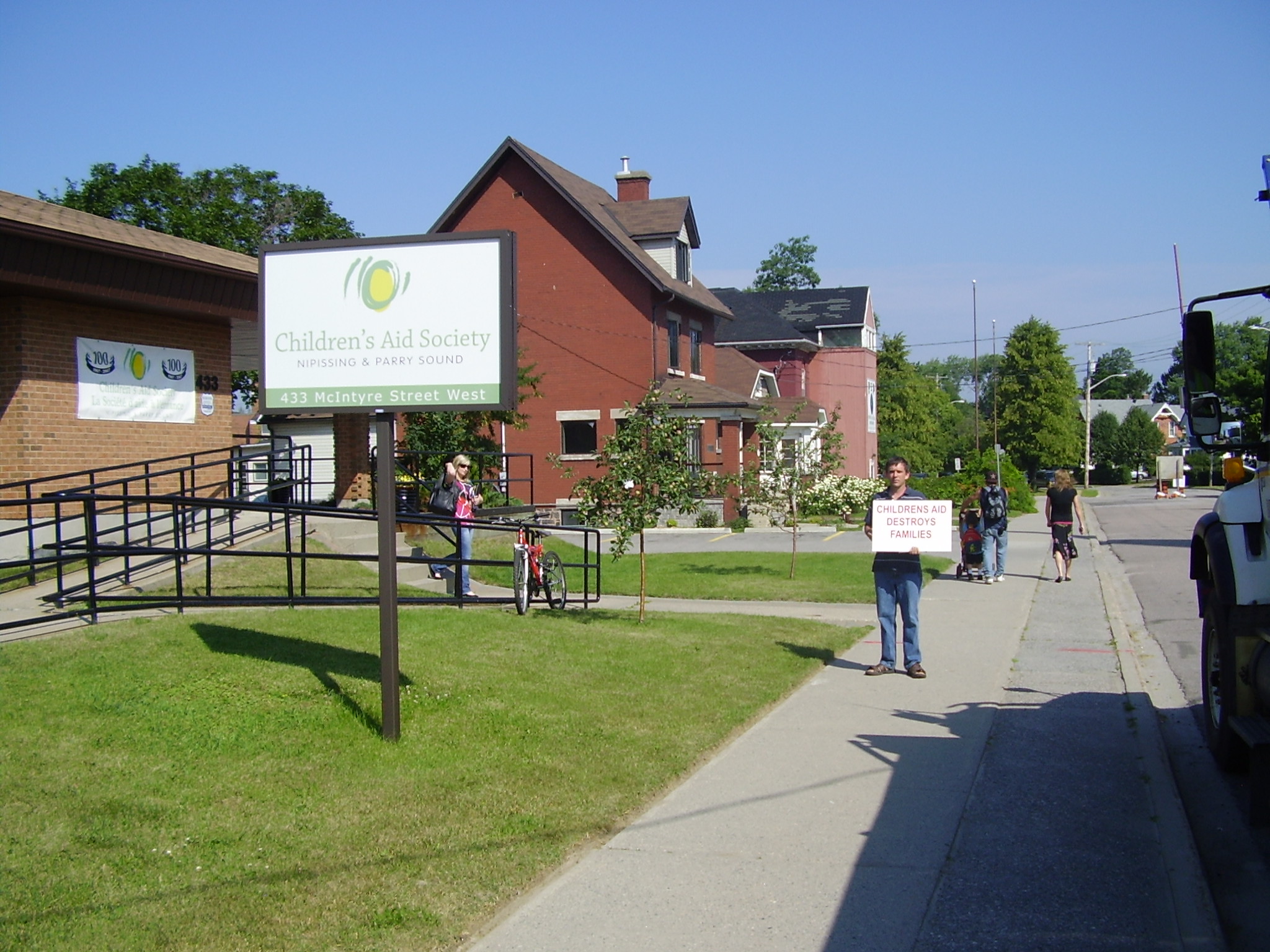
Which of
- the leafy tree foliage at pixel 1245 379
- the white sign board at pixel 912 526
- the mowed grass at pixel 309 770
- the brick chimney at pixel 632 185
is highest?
the brick chimney at pixel 632 185

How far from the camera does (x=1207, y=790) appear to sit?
6.97 metres

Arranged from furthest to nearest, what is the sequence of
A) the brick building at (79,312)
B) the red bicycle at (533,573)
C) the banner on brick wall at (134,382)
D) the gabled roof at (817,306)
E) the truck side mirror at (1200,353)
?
the gabled roof at (817,306) → the banner on brick wall at (134,382) → the red bicycle at (533,573) → the brick building at (79,312) → the truck side mirror at (1200,353)

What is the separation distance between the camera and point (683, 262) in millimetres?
37875

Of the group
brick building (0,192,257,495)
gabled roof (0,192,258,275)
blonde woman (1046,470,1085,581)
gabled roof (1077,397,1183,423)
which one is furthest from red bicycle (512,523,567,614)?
gabled roof (1077,397,1183,423)

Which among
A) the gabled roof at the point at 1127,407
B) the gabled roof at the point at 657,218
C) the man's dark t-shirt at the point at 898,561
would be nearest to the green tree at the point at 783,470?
the man's dark t-shirt at the point at 898,561

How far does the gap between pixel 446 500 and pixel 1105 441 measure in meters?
87.7

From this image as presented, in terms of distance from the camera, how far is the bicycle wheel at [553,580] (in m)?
13.3

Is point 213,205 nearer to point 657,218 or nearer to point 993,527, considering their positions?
point 657,218

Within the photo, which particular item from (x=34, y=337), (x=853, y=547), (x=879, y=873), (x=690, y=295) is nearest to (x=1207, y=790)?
(x=879, y=873)

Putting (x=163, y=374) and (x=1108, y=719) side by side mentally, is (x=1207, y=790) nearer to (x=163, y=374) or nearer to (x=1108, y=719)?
(x=1108, y=719)

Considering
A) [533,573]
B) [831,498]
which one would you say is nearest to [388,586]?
[533,573]

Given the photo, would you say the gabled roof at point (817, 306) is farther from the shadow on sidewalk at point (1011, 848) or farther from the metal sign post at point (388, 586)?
the metal sign post at point (388, 586)

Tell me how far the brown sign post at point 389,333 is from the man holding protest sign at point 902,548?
4306 mm

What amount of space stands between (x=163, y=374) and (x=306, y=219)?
95.7 feet
